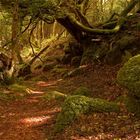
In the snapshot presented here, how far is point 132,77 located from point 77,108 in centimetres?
168

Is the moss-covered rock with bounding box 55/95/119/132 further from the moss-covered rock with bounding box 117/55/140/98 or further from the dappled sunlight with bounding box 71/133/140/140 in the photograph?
the dappled sunlight with bounding box 71/133/140/140

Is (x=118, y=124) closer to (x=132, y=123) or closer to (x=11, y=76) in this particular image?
(x=132, y=123)

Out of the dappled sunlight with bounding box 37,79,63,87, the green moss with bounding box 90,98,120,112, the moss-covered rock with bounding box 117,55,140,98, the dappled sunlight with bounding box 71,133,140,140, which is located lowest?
the dappled sunlight with bounding box 37,79,63,87

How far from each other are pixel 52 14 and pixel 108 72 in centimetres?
408

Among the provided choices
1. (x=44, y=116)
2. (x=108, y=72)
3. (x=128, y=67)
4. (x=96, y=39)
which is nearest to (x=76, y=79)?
(x=108, y=72)

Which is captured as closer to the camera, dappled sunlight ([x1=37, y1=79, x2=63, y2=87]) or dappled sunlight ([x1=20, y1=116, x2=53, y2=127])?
dappled sunlight ([x1=20, y1=116, x2=53, y2=127])

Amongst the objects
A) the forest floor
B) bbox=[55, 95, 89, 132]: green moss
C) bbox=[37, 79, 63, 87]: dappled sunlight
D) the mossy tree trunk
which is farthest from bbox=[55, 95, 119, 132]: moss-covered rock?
the mossy tree trunk

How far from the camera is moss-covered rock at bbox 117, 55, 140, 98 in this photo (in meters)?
8.12

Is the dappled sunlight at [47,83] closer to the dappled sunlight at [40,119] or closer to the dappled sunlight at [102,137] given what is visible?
the dappled sunlight at [40,119]

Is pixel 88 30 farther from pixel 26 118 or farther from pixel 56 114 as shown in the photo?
pixel 26 118

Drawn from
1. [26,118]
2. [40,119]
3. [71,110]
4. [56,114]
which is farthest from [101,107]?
[26,118]

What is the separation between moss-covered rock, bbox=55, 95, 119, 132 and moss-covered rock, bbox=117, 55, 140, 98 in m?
0.82

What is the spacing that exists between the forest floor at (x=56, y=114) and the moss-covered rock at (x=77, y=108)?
0.18 metres

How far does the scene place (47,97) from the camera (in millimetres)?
13906
